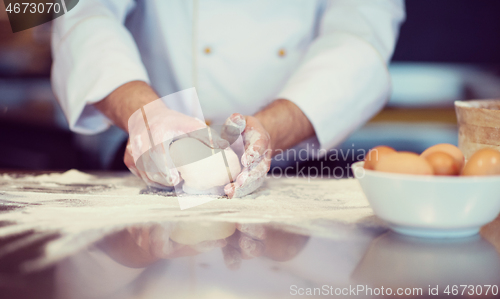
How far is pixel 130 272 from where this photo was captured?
1.29 feet

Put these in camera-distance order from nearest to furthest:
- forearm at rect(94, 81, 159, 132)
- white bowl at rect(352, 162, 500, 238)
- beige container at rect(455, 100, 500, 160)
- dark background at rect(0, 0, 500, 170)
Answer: white bowl at rect(352, 162, 500, 238) → beige container at rect(455, 100, 500, 160) → forearm at rect(94, 81, 159, 132) → dark background at rect(0, 0, 500, 170)

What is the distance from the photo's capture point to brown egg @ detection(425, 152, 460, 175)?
18.1 inches

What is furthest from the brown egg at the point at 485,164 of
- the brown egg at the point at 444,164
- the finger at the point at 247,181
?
the finger at the point at 247,181

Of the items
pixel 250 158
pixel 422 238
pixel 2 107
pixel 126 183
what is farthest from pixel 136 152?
pixel 2 107

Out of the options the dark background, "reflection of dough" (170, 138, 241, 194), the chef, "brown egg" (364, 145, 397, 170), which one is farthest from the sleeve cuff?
the dark background

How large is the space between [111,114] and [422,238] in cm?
73

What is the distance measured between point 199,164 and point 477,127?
484mm

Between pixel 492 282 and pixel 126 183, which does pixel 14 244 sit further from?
pixel 492 282

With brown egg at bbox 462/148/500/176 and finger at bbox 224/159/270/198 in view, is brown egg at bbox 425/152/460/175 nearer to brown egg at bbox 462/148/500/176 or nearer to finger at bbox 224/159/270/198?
brown egg at bbox 462/148/500/176

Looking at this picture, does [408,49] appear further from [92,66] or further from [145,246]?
[145,246]

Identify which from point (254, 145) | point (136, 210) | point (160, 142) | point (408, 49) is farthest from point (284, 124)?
point (408, 49)

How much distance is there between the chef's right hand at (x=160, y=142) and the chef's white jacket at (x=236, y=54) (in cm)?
19

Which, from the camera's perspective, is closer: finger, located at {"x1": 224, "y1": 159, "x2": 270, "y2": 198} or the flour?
the flour

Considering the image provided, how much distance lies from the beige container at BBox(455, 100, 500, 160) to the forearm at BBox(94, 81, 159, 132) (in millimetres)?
618
